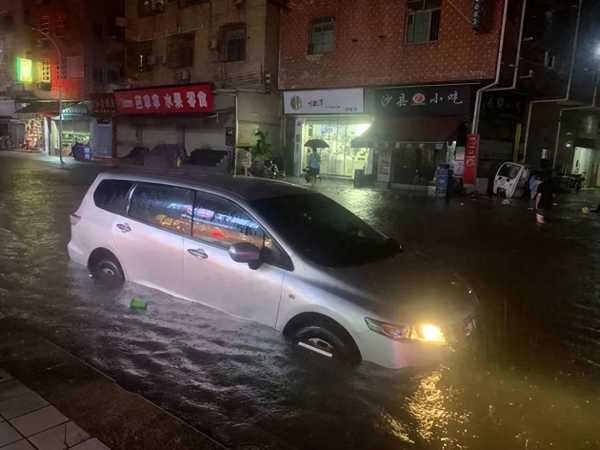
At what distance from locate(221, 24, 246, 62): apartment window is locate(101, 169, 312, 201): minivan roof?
71.8ft

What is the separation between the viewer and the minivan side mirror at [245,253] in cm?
436

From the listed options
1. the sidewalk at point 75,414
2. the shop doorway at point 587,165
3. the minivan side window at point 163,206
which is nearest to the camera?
the sidewalk at point 75,414

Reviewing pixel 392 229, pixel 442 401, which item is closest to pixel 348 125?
pixel 392 229

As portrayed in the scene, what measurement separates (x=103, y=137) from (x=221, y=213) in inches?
1287

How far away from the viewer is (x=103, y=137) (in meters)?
34.5

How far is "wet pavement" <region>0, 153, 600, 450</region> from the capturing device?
11.7ft

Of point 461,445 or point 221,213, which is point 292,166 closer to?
point 221,213

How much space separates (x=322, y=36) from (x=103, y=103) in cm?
1593

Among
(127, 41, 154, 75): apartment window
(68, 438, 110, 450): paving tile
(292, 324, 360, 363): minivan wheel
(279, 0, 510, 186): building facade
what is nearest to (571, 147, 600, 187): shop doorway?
(279, 0, 510, 186): building facade

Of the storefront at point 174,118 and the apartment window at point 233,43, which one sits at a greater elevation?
the apartment window at point 233,43

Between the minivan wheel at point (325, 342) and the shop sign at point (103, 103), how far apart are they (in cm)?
3090

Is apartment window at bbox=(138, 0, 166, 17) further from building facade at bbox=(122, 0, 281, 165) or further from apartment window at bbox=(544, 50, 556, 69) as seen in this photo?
apartment window at bbox=(544, 50, 556, 69)

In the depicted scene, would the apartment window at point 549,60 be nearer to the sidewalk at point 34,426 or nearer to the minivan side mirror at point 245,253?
the minivan side mirror at point 245,253

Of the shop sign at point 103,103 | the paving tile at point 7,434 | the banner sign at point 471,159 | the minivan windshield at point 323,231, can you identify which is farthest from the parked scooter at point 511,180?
the shop sign at point 103,103
